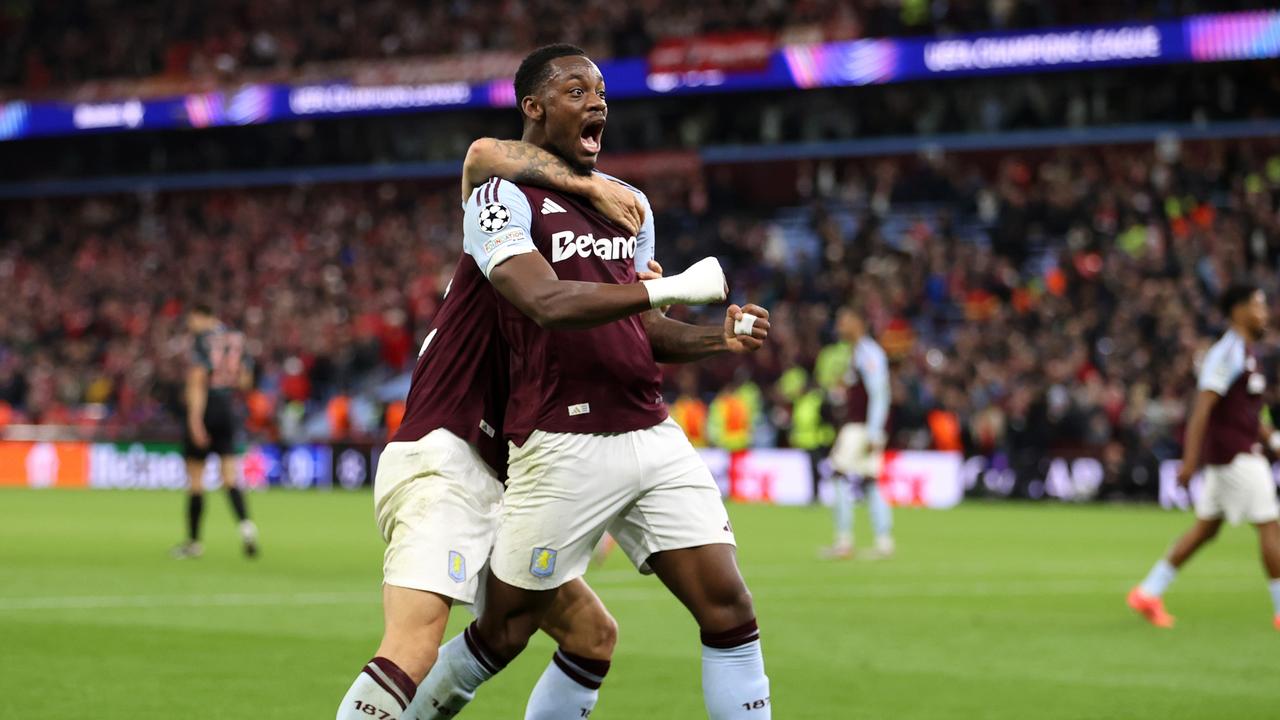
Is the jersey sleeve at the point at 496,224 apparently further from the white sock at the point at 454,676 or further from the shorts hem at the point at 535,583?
the white sock at the point at 454,676

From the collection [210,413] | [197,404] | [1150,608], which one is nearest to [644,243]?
[1150,608]

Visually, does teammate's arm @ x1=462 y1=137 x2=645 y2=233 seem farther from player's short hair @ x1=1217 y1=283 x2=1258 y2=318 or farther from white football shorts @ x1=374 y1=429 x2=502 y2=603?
player's short hair @ x1=1217 y1=283 x2=1258 y2=318

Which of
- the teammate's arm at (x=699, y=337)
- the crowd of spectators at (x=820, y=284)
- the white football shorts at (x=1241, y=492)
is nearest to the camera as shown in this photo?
the teammate's arm at (x=699, y=337)

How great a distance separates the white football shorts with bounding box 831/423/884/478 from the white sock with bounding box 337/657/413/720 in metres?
12.8

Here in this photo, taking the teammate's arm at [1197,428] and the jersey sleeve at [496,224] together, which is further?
the teammate's arm at [1197,428]

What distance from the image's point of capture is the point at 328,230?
45000 mm

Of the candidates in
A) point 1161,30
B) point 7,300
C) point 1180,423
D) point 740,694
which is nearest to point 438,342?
point 740,694

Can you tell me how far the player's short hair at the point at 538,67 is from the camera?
5723mm

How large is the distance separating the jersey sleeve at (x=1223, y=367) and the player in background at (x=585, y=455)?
711 cm

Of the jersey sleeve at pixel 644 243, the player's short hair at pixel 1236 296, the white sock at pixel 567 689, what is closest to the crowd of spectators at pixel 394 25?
the player's short hair at pixel 1236 296

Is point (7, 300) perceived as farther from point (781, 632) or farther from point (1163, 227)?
point (781, 632)

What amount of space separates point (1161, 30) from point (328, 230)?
847 inches

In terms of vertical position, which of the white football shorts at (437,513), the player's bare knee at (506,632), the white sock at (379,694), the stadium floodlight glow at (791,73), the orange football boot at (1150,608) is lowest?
the orange football boot at (1150,608)

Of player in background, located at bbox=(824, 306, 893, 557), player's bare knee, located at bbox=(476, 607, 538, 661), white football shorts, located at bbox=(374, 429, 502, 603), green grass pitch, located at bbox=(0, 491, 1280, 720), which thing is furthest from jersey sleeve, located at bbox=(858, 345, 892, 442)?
player's bare knee, located at bbox=(476, 607, 538, 661)
